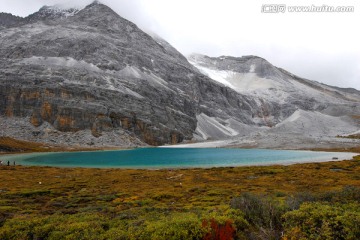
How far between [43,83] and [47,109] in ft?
64.3

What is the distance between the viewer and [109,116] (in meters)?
184

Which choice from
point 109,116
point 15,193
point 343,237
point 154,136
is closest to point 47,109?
point 109,116

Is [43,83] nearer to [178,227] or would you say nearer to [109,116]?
[109,116]

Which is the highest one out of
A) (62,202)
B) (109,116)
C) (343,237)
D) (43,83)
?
(43,83)

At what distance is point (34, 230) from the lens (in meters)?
13.7

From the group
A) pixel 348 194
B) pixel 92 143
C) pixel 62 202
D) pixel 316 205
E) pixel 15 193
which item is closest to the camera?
pixel 316 205

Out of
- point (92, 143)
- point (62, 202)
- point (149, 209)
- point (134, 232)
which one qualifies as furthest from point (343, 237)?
point (92, 143)

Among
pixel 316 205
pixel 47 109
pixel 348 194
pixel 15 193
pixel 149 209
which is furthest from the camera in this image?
pixel 47 109

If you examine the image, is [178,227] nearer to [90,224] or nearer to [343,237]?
[90,224]

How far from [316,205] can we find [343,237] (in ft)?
7.68

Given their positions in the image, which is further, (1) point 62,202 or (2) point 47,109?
(2) point 47,109

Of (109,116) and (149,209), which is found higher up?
(109,116)

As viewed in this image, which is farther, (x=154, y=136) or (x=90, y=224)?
(x=154, y=136)

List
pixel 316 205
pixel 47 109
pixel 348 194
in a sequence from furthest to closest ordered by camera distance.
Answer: pixel 47 109 < pixel 348 194 < pixel 316 205
